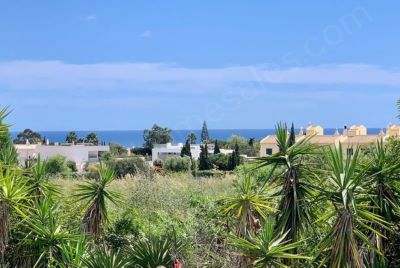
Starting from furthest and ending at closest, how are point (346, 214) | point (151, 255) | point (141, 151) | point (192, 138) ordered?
point (192, 138) < point (141, 151) < point (151, 255) < point (346, 214)

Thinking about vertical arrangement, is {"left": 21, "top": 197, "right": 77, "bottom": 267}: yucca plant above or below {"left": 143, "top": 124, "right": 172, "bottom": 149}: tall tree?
below

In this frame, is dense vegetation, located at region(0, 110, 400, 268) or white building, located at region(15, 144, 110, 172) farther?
white building, located at region(15, 144, 110, 172)

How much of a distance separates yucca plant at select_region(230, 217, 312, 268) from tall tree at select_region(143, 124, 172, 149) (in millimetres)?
85103

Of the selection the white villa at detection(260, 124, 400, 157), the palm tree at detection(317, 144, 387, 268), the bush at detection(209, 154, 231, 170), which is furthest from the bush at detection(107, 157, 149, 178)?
the bush at detection(209, 154, 231, 170)

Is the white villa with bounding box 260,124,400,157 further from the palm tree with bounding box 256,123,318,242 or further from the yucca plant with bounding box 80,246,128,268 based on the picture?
the yucca plant with bounding box 80,246,128,268

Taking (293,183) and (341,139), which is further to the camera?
(341,139)

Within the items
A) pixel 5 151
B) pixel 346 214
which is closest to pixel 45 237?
pixel 5 151

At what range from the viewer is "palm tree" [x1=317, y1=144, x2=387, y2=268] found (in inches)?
145

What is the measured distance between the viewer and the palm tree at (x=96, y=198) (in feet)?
20.5

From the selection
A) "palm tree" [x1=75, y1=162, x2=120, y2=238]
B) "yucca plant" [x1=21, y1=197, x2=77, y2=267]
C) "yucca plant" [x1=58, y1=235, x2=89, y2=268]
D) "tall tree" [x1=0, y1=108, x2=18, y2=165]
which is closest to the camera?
"yucca plant" [x1=58, y1=235, x2=89, y2=268]

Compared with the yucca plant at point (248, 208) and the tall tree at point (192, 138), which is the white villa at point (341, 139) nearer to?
the yucca plant at point (248, 208)

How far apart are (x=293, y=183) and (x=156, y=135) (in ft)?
287

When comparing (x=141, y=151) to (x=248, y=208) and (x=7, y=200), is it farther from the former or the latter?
(x=248, y=208)

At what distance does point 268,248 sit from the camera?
159 inches
